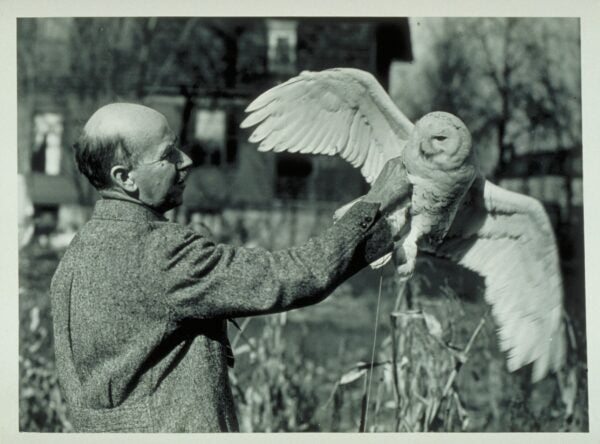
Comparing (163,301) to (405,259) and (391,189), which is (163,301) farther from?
(405,259)

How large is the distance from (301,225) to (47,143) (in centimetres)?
189

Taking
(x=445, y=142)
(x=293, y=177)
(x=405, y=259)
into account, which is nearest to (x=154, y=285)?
(x=405, y=259)

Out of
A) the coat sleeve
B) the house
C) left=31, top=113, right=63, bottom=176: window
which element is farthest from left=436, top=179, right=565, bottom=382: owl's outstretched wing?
left=31, top=113, right=63, bottom=176: window

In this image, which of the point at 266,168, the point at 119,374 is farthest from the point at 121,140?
the point at 266,168

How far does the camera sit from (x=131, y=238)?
1.46 metres

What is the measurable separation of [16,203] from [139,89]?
2651mm

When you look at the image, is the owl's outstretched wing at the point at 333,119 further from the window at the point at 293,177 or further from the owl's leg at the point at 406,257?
the window at the point at 293,177

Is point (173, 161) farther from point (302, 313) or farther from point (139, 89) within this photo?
point (302, 313)

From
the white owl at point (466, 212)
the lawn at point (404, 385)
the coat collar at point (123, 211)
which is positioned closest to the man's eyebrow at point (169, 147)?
the coat collar at point (123, 211)

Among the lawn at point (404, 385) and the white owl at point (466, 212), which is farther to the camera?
the lawn at point (404, 385)

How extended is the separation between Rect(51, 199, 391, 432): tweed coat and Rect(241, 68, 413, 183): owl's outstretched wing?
2.16 feet

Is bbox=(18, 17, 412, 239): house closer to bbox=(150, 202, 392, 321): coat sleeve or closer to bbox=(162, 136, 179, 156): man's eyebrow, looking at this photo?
Answer: bbox=(162, 136, 179, 156): man's eyebrow

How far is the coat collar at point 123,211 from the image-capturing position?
1.49 m

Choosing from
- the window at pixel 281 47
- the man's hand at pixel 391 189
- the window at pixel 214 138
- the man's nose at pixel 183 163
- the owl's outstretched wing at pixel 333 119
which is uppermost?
the window at pixel 281 47
